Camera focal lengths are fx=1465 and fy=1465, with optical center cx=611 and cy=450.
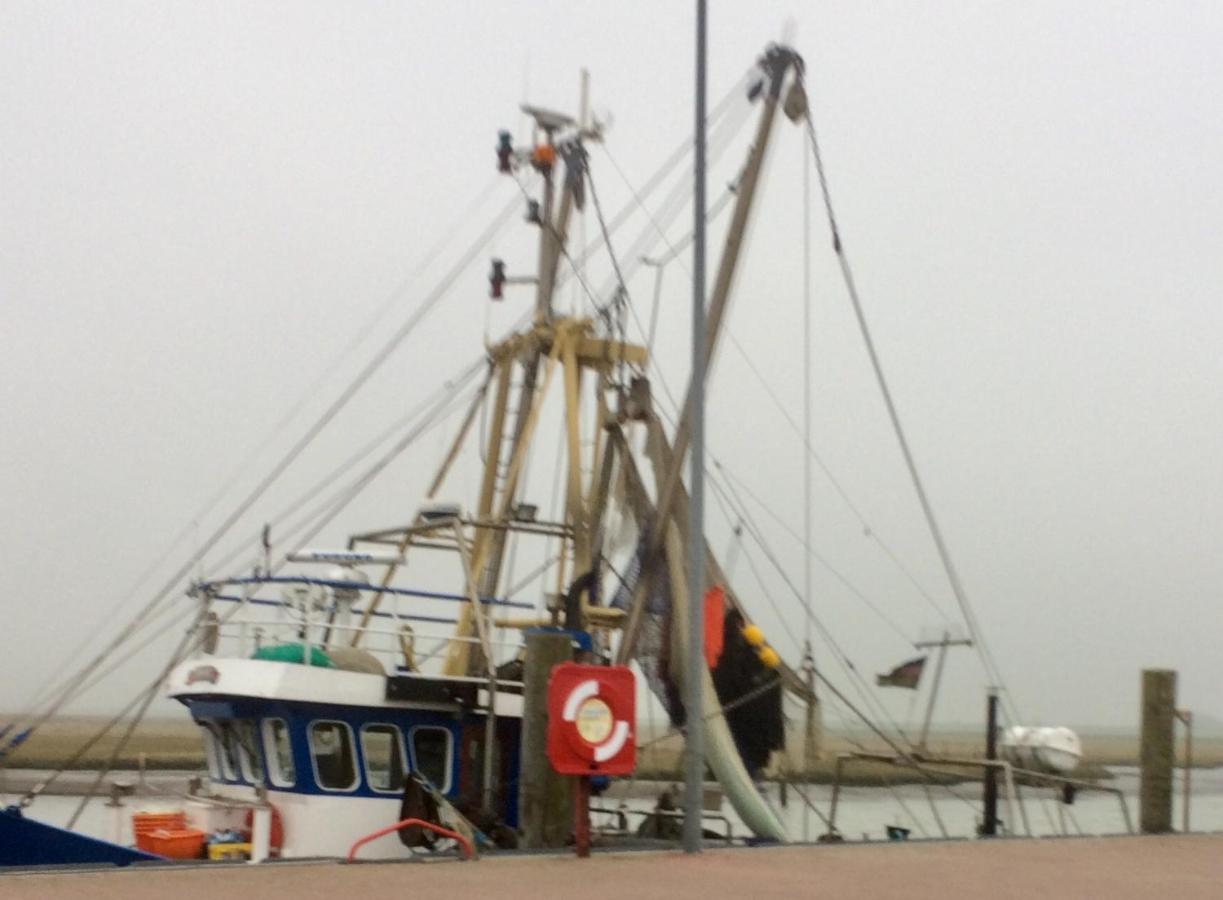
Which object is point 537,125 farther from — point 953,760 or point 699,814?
point 699,814

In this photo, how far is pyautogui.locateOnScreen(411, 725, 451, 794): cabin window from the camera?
17203 mm

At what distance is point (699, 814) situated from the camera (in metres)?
11.7

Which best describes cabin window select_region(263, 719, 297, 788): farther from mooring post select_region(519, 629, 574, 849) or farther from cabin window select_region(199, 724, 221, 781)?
mooring post select_region(519, 629, 574, 849)

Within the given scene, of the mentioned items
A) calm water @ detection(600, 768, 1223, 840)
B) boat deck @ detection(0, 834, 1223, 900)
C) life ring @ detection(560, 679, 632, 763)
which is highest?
life ring @ detection(560, 679, 632, 763)

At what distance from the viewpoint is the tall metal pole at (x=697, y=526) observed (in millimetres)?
11547

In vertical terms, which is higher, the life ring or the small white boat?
the life ring

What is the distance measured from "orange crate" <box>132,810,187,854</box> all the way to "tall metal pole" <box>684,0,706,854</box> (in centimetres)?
661

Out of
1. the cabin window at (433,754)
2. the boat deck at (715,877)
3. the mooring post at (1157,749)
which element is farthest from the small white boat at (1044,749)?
the cabin window at (433,754)

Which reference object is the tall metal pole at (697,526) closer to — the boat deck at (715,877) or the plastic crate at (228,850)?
the boat deck at (715,877)

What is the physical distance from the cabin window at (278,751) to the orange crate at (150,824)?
3.57 feet

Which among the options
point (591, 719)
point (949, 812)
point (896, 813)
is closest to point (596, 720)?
point (591, 719)

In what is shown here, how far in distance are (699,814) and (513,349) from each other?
1224 cm

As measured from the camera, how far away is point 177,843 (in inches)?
601

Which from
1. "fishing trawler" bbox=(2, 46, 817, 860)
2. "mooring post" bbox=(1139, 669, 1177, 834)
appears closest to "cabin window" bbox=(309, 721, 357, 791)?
"fishing trawler" bbox=(2, 46, 817, 860)
